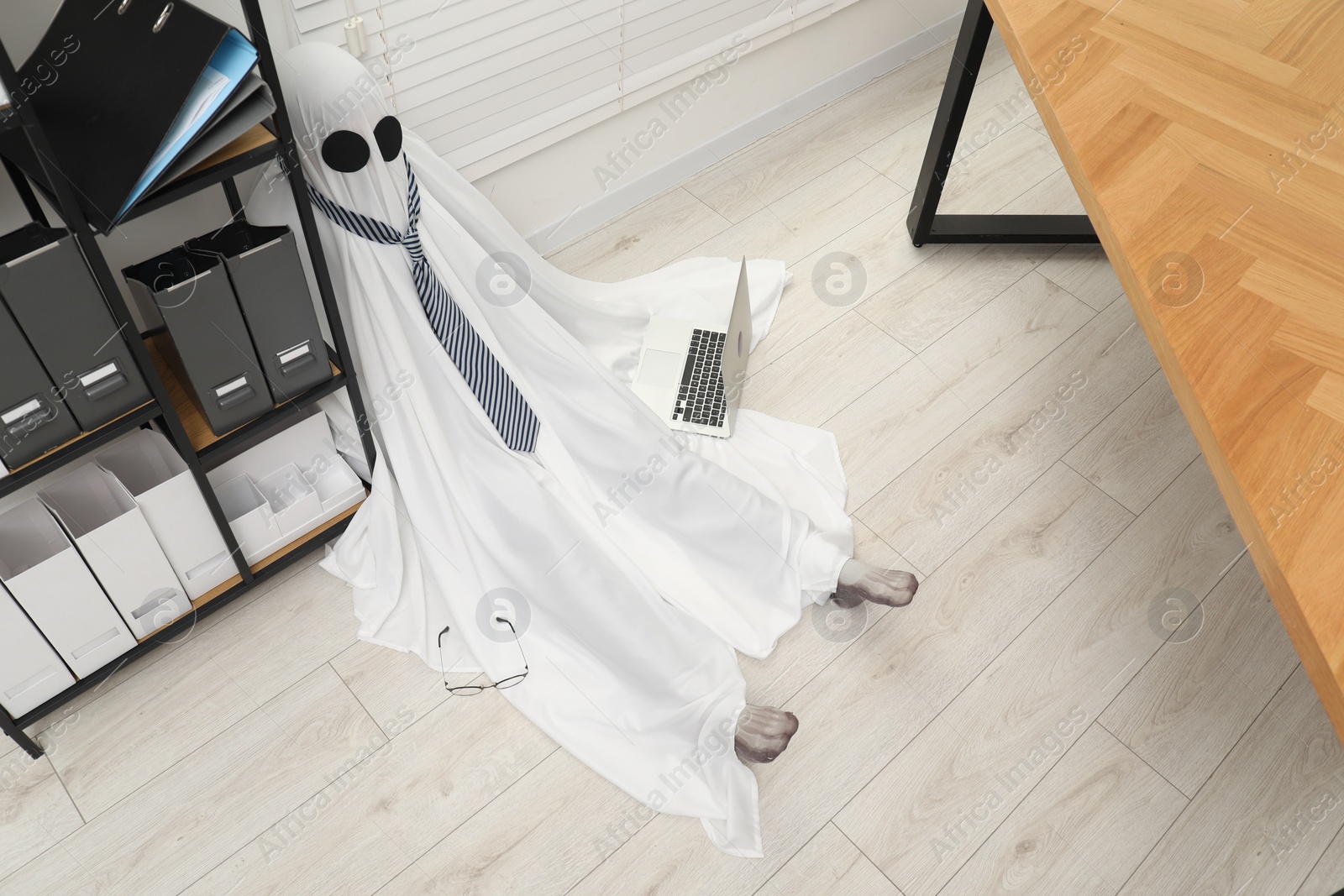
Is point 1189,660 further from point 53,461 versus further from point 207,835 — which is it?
point 53,461

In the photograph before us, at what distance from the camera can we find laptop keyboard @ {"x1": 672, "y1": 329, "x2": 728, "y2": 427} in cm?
218

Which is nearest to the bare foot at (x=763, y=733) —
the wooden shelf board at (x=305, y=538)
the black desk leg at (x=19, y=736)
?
the wooden shelf board at (x=305, y=538)

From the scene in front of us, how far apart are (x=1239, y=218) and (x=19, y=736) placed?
7.37 feet

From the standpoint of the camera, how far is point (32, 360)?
132cm

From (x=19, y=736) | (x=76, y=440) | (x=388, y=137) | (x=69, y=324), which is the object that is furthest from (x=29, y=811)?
(x=388, y=137)

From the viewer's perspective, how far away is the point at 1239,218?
157 cm

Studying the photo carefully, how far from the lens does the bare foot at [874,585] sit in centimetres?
182

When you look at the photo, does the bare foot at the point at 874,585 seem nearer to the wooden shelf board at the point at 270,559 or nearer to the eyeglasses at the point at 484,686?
the eyeglasses at the point at 484,686

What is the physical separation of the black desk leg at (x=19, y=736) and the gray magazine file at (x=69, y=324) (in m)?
0.55

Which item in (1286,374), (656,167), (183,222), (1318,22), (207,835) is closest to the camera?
(1286,374)

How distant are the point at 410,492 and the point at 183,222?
25.5 inches

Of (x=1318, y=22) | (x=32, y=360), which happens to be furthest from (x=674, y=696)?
(x=1318, y=22)

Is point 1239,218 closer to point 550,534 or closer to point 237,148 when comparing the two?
point 550,534

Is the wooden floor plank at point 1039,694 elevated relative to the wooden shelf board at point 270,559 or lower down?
lower down
